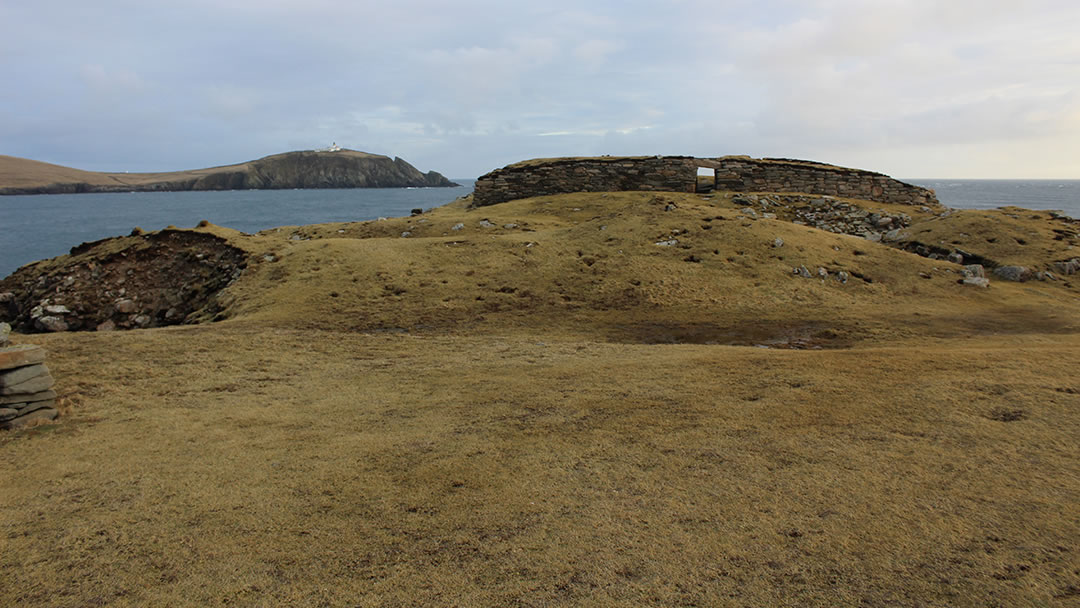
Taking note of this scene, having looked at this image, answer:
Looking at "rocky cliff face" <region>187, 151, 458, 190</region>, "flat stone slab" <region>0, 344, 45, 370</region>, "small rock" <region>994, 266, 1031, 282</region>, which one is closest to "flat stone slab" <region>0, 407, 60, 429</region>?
"flat stone slab" <region>0, 344, 45, 370</region>

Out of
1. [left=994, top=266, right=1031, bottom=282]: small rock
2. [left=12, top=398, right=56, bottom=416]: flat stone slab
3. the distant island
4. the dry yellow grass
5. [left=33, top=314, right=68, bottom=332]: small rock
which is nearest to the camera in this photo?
the dry yellow grass

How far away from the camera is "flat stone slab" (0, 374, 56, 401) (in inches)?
295

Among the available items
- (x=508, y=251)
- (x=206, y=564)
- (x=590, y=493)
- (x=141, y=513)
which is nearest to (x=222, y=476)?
(x=141, y=513)

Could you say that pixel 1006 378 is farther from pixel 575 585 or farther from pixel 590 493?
pixel 575 585

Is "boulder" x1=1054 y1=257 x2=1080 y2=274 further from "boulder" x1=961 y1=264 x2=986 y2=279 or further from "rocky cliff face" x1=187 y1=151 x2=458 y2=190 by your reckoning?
"rocky cliff face" x1=187 y1=151 x2=458 y2=190

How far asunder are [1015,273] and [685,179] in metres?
13.9

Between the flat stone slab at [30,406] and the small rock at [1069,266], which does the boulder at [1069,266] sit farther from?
the flat stone slab at [30,406]

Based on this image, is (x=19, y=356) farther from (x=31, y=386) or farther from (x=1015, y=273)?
(x=1015, y=273)

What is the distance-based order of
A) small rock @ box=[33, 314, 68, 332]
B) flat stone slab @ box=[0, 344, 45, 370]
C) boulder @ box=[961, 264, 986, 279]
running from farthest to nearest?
boulder @ box=[961, 264, 986, 279]
small rock @ box=[33, 314, 68, 332]
flat stone slab @ box=[0, 344, 45, 370]

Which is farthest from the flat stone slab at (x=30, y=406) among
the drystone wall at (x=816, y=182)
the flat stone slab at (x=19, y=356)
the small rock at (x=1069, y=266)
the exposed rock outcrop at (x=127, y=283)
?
the drystone wall at (x=816, y=182)

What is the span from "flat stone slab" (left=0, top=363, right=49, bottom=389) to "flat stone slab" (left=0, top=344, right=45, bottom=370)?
7 centimetres

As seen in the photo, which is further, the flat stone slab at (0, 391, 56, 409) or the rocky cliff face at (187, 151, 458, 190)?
the rocky cliff face at (187, 151, 458, 190)

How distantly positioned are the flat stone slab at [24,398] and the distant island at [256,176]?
181364 mm

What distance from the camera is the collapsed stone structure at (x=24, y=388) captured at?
24.5ft
